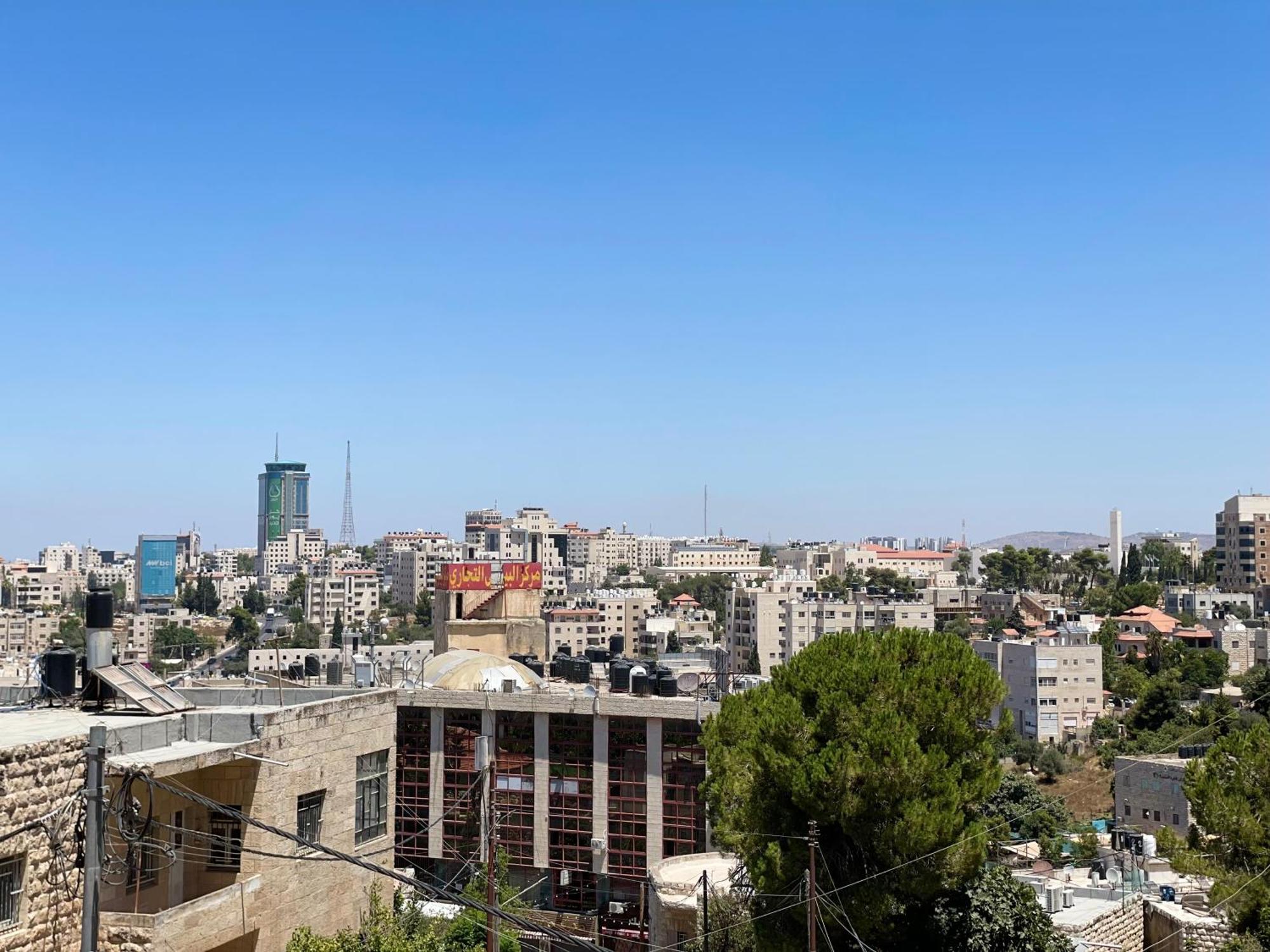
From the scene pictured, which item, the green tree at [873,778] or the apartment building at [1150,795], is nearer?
the green tree at [873,778]

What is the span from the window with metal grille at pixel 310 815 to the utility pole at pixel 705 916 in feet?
21.8

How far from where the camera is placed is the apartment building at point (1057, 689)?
220 feet

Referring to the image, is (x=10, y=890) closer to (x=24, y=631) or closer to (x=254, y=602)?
(x=24, y=631)

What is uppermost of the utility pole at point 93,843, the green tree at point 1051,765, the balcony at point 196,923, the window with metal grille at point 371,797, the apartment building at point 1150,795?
the utility pole at point 93,843

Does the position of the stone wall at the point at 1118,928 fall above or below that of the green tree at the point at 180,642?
above

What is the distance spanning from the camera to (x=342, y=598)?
156 metres

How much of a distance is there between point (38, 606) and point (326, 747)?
569 feet

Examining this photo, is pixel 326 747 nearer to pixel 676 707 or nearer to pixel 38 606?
pixel 676 707

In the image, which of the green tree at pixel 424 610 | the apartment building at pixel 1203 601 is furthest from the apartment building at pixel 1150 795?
the green tree at pixel 424 610

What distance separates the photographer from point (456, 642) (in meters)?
55.8

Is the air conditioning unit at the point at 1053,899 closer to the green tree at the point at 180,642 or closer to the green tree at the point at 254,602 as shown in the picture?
the green tree at the point at 180,642

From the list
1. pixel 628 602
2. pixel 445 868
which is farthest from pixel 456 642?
pixel 628 602

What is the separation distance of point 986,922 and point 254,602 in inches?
6315

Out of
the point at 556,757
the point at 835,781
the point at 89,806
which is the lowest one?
the point at 556,757
